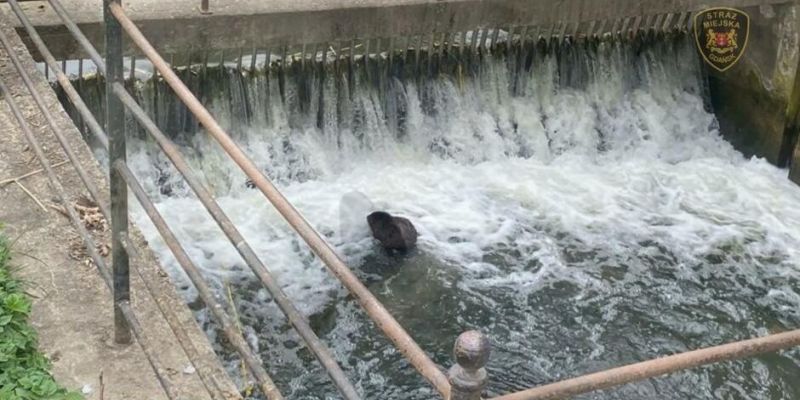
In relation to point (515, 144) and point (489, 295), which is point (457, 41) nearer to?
point (515, 144)

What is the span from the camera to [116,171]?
3002 mm

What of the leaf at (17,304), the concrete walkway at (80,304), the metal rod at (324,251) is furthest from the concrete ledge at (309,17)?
the metal rod at (324,251)

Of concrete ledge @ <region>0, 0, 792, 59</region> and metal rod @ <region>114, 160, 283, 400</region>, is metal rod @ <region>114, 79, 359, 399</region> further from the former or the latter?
concrete ledge @ <region>0, 0, 792, 59</region>

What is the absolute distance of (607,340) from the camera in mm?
6387

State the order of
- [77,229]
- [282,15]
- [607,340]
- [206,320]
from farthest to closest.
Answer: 1. [282,15]
2. [607,340]
3. [206,320]
4. [77,229]

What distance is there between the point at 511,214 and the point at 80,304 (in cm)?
468

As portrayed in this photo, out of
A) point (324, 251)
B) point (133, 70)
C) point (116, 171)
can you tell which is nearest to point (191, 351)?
point (116, 171)

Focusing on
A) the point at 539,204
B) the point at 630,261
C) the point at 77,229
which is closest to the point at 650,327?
the point at 630,261

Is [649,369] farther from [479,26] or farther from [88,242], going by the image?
[479,26]

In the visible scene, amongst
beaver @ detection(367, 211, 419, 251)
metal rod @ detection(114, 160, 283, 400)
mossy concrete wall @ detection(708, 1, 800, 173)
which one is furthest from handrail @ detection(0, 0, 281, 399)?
mossy concrete wall @ detection(708, 1, 800, 173)

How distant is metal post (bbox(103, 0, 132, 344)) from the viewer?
2.86 m

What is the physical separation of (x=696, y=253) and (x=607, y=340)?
1485 millimetres

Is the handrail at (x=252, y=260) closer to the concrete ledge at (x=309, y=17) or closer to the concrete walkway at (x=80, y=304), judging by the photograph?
the concrete walkway at (x=80, y=304)

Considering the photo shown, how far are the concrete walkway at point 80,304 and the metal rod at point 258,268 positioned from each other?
49 cm
